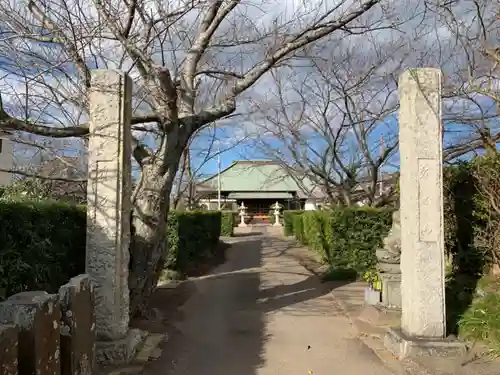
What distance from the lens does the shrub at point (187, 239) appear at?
44.6 feet

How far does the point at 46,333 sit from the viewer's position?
9.68 feet

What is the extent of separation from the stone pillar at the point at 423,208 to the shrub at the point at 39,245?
14.2 feet

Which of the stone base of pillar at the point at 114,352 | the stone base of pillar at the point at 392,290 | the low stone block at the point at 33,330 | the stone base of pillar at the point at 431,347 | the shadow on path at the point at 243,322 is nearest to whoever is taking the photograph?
the low stone block at the point at 33,330

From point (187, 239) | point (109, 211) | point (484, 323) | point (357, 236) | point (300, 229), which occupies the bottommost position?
point (484, 323)

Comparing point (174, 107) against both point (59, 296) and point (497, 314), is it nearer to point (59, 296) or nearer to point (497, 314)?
point (59, 296)

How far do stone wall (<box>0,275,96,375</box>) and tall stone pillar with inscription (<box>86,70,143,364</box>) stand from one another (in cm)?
192

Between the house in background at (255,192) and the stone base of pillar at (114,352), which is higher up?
the house in background at (255,192)

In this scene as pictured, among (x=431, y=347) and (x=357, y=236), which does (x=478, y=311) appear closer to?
(x=431, y=347)

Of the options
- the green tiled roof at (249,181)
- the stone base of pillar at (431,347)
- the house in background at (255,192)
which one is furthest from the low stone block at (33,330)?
the green tiled roof at (249,181)

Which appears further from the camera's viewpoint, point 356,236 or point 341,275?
point 356,236

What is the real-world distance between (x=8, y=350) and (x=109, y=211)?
358 cm

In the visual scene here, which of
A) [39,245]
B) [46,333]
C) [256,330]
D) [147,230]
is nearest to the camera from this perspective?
[46,333]

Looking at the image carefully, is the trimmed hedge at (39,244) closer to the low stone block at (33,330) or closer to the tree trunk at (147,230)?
the tree trunk at (147,230)

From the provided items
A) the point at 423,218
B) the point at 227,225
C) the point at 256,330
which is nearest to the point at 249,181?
the point at 227,225
